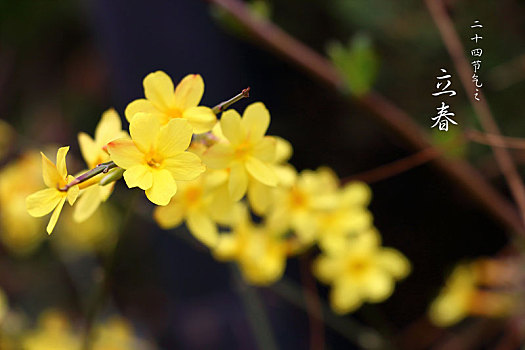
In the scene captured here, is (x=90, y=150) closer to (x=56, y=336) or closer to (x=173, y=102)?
(x=173, y=102)

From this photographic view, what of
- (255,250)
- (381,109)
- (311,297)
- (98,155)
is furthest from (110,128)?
(311,297)

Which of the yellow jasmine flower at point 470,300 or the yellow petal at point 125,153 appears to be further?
the yellow jasmine flower at point 470,300

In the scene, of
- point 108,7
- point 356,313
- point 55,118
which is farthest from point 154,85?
point 55,118

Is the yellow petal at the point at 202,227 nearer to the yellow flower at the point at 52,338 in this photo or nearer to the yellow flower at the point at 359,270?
the yellow flower at the point at 359,270

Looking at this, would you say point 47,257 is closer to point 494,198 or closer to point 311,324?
point 311,324

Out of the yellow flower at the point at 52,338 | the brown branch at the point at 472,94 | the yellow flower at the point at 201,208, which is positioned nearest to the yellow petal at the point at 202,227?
the yellow flower at the point at 201,208
